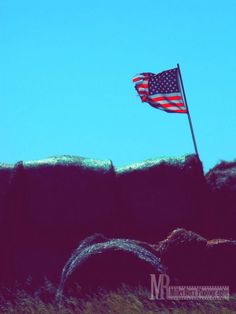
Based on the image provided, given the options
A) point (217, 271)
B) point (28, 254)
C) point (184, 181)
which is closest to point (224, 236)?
point (184, 181)

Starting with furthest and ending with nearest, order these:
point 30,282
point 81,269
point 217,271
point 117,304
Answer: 1. point 30,282
2. point 217,271
3. point 81,269
4. point 117,304

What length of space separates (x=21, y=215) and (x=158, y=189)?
9.16 feet

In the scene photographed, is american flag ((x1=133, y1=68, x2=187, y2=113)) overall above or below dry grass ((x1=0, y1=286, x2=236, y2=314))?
above

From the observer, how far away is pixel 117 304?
26.8 feet

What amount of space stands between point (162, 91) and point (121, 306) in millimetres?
9244

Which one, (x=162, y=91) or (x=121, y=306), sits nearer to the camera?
(x=121, y=306)

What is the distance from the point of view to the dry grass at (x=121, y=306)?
818 cm

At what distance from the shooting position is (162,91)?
1664 centimetres

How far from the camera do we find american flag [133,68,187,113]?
16438 mm

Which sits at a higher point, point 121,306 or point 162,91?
point 162,91

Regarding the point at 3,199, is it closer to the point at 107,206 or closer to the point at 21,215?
the point at 21,215

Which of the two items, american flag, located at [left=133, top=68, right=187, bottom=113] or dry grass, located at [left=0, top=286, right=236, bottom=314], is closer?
dry grass, located at [left=0, top=286, right=236, bottom=314]

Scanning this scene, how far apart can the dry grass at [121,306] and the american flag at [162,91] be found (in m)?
7.42

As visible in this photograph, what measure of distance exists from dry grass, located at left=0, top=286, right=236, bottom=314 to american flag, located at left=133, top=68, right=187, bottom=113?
24.3ft
